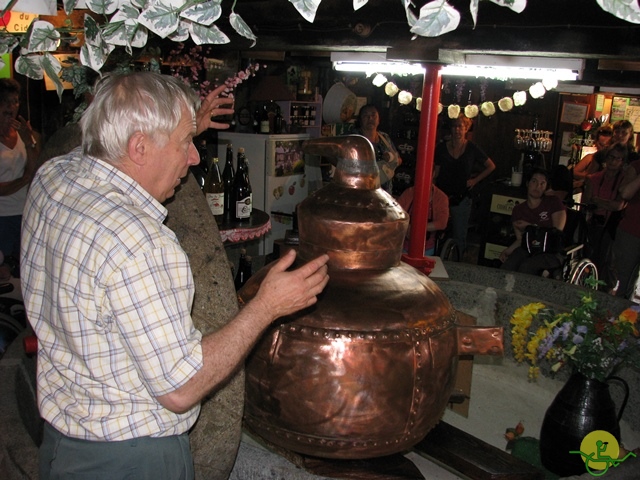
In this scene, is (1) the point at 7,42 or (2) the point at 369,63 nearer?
(1) the point at 7,42

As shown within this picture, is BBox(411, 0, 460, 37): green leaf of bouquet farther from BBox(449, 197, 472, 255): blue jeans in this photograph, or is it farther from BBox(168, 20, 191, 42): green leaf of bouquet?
BBox(449, 197, 472, 255): blue jeans

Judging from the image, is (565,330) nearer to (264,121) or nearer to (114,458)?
(114,458)

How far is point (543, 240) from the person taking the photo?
4.86m

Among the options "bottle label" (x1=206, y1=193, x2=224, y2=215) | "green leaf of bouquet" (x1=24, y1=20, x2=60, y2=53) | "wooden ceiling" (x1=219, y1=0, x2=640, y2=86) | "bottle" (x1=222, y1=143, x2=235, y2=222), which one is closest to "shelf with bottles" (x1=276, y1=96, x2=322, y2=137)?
"bottle" (x1=222, y1=143, x2=235, y2=222)

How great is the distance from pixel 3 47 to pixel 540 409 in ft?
10.2

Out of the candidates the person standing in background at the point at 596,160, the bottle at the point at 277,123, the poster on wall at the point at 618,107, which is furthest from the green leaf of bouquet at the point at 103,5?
the poster on wall at the point at 618,107

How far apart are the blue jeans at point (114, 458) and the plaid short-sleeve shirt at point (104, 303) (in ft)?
0.10

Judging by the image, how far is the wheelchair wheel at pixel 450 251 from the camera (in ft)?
20.4

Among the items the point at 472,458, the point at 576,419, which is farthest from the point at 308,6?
the point at 576,419

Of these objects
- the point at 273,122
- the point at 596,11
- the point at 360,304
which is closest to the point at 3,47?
the point at 360,304

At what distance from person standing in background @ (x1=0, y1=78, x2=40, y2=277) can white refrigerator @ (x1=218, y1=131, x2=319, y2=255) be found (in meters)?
2.59

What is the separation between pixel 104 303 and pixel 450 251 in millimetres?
5497

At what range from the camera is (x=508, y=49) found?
9.98 ft

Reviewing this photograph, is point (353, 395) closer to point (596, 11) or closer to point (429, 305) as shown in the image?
point (429, 305)
